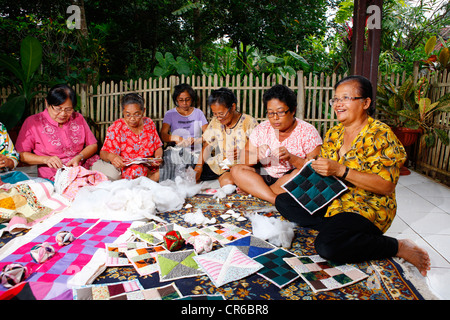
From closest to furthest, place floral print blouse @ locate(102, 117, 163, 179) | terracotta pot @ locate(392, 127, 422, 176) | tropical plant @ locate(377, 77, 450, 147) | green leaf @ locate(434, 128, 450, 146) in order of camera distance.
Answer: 1. floral print blouse @ locate(102, 117, 163, 179)
2. green leaf @ locate(434, 128, 450, 146)
3. tropical plant @ locate(377, 77, 450, 147)
4. terracotta pot @ locate(392, 127, 422, 176)

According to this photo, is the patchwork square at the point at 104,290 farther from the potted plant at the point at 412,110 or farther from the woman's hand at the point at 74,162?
the potted plant at the point at 412,110

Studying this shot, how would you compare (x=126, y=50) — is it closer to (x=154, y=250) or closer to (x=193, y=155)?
(x=193, y=155)

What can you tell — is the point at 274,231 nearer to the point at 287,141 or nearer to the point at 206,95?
the point at 287,141

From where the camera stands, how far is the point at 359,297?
1.75 metres

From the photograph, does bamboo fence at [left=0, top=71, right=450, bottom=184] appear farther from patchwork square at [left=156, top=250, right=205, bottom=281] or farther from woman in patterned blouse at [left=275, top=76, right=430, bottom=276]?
patchwork square at [left=156, top=250, right=205, bottom=281]

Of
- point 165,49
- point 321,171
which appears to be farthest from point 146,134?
point 165,49

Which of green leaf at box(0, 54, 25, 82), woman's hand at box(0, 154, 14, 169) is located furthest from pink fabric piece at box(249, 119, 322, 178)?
green leaf at box(0, 54, 25, 82)

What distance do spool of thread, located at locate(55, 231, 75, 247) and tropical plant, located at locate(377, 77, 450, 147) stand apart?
15.6ft

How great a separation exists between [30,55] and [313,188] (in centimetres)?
466

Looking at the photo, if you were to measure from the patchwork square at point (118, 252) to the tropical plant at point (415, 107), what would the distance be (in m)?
4.39

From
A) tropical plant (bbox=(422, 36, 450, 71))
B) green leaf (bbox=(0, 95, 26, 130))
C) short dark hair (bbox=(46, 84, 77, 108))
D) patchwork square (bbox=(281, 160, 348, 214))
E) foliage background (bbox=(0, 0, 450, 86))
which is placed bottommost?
patchwork square (bbox=(281, 160, 348, 214))

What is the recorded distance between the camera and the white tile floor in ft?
6.72

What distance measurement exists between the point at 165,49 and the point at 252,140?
9.15 metres
